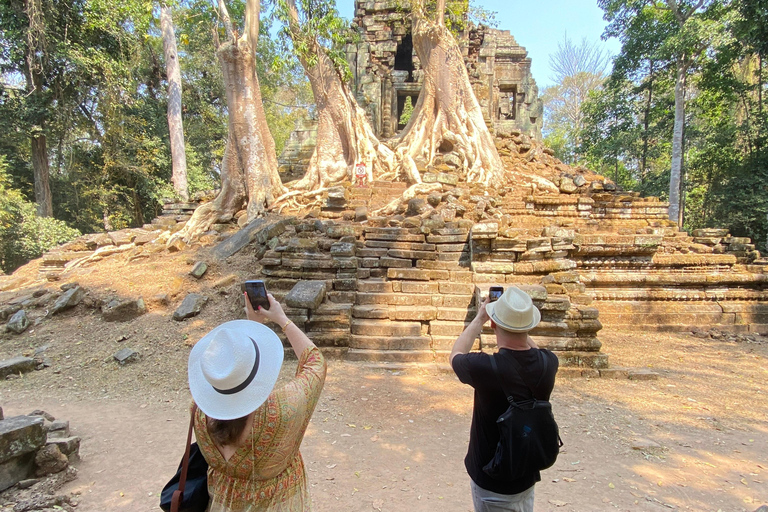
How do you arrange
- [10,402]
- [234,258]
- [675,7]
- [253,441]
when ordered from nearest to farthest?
[253,441]
[10,402]
[234,258]
[675,7]

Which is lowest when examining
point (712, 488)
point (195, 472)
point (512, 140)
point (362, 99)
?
point (712, 488)

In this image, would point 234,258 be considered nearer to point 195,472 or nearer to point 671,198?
point 195,472

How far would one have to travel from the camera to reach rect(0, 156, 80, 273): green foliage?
11.2 meters

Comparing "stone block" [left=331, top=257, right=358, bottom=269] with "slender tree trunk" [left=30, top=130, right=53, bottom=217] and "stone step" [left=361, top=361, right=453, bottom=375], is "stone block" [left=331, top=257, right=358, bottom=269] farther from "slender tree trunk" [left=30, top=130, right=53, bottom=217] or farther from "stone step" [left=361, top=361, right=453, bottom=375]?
"slender tree trunk" [left=30, top=130, right=53, bottom=217]

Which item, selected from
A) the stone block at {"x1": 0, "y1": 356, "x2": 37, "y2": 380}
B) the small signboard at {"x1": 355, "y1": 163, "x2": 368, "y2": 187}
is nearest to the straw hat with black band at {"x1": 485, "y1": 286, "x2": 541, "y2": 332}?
the stone block at {"x1": 0, "y1": 356, "x2": 37, "y2": 380}

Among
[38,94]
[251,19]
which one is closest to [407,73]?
[251,19]

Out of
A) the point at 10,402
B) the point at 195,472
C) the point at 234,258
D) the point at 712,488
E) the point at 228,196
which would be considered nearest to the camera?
the point at 195,472

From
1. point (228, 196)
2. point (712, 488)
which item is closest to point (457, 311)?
point (712, 488)

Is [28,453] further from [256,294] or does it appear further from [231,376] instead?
[231,376]

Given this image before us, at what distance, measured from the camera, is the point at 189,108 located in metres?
17.9

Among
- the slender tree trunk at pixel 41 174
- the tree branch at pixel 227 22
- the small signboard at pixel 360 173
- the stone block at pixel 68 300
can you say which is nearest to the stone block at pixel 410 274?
the small signboard at pixel 360 173

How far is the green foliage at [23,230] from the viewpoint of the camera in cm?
1122

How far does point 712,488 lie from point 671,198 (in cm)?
1290

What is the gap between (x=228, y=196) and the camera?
9.16m
